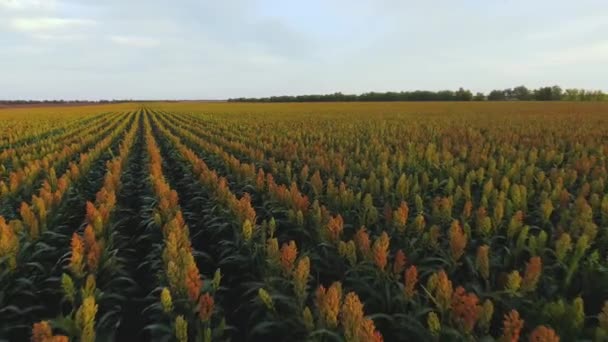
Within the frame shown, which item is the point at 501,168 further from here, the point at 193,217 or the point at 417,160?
the point at 193,217

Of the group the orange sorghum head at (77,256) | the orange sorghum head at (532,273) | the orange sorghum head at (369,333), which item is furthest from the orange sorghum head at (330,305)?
the orange sorghum head at (77,256)

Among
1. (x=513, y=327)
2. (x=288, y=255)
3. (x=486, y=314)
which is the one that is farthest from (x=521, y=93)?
(x=513, y=327)

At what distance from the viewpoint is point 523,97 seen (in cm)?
9612

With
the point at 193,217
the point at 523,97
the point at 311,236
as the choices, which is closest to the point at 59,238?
the point at 193,217

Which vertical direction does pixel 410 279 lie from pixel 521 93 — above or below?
above

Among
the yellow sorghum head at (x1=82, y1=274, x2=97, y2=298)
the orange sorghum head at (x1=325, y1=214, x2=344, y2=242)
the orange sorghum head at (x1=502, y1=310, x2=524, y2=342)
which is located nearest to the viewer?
the orange sorghum head at (x1=502, y1=310, x2=524, y2=342)

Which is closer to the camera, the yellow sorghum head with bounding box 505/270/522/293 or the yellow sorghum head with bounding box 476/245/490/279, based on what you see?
the yellow sorghum head with bounding box 505/270/522/293

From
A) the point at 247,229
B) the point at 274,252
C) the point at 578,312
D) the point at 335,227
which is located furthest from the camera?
the point at 247,229

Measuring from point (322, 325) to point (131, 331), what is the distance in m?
2.13

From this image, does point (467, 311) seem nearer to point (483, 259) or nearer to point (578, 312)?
point (578, 312)

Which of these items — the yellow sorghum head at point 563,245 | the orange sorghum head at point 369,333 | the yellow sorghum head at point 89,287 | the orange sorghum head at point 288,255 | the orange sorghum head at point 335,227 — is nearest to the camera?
the orange sorghum head at point 369,333

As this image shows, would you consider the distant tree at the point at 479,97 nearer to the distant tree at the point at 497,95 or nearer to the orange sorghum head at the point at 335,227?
the distant tree at the point at 497,95

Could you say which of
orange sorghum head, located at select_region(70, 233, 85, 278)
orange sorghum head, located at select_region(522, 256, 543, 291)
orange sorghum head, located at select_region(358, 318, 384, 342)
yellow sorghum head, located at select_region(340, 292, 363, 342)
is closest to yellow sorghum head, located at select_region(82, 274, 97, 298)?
orange sorghum head, located at select_region(70, 233, 85, 278)

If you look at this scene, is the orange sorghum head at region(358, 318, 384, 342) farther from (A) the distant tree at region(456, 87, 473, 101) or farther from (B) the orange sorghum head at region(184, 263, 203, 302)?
(A) the distant tree at region(456, 87, 473, 101)
